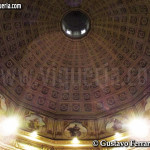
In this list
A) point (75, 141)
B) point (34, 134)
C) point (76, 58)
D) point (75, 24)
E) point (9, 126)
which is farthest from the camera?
point (75, 24)

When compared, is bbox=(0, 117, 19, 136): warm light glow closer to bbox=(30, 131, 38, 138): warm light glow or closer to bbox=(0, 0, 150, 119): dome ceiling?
bbox=(30, 131, 38, 138): warm light glow

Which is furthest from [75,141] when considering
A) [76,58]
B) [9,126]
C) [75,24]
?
[75,24]

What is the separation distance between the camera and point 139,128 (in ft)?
47.3

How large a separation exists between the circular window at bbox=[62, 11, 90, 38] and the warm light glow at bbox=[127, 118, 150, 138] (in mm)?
8579

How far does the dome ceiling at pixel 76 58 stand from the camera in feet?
52.9

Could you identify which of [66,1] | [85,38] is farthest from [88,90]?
[66,1]

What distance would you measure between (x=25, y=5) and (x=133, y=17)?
8.42 metres

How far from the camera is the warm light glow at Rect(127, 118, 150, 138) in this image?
1396 cm

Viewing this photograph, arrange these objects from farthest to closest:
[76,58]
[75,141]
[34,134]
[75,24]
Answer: [75,24] → [76,58] → [75,141] → [34,134]

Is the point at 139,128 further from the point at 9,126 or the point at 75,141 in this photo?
the point at 9,126

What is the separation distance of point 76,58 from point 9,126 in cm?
821

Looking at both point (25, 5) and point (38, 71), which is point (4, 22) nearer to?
point (25, 5)

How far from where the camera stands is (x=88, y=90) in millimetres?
18203

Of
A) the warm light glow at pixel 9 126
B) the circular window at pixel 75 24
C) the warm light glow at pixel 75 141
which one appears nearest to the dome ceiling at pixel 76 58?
the circular window at pixel 75 24
